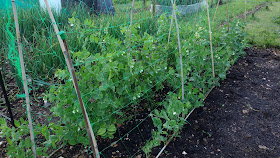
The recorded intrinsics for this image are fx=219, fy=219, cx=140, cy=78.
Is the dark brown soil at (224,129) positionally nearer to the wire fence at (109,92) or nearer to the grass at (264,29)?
the wire fence at (109,92)

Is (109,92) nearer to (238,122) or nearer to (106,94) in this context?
(106,94)

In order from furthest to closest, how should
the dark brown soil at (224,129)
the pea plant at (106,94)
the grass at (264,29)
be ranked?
the grass at (264,29) < the dark brown soil at (224,129) < the pea plant at (106,94)

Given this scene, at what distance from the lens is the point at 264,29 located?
5508 mm

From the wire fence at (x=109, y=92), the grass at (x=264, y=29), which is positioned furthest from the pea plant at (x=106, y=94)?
the grass at (x=264, y=29)

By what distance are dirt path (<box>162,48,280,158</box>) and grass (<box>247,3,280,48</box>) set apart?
1374 millimetres

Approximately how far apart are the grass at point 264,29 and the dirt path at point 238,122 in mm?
1374

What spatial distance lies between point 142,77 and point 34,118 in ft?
3.93

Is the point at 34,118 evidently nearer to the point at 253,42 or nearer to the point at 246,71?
the point at 246,71

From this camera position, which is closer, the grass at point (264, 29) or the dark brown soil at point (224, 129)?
the dark brown soil at point (224, 129)

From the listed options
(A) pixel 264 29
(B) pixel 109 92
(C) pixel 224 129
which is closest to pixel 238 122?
(C) pixel 224 129

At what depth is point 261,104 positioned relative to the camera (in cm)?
279

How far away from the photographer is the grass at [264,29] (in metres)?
4.64

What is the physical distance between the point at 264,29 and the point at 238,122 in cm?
404

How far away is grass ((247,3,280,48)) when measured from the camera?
4.64 meters
